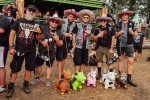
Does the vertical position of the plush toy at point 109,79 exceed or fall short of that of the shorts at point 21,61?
it falls short

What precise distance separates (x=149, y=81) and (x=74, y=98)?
350 cm

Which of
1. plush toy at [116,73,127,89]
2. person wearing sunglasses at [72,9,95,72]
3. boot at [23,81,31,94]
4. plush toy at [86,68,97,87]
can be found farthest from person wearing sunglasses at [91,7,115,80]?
boot at [23,81,31,94]

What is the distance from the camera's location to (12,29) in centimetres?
680

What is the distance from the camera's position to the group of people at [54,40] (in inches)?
273

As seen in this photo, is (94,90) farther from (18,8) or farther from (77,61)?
(18,8)

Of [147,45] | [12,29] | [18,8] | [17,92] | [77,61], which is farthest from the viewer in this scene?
[147,45]

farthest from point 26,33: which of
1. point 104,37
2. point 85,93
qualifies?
point 104,37

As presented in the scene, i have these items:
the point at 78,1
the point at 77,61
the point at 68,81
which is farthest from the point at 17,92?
the point at 78,1

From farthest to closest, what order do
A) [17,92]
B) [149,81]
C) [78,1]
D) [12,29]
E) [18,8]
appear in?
[78,1] → [18,8] → [149,81] → [17,92] → [12,29]

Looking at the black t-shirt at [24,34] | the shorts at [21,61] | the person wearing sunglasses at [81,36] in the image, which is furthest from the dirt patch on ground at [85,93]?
the black t-shirt at [24,34]

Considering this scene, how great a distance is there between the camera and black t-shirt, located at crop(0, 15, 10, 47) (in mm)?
6973

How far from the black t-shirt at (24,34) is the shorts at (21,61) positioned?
159 mm

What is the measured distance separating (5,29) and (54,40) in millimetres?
1452

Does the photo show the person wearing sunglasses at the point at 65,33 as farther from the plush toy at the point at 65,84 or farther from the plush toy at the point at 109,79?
the plush toy at the point at 109,79
